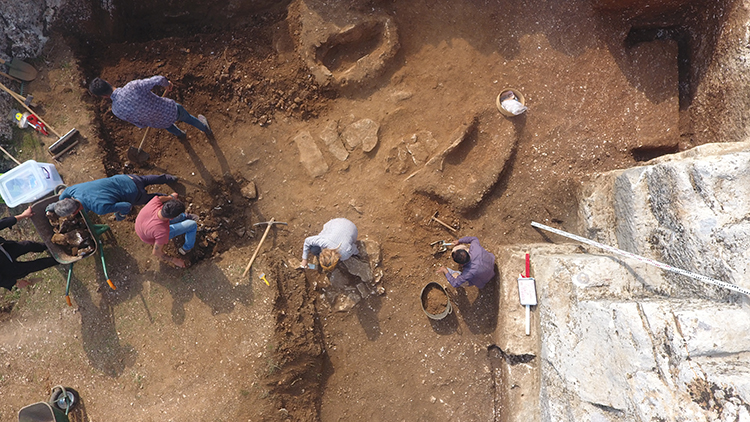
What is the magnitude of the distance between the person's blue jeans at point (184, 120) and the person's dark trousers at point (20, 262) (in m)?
Result: 2.39

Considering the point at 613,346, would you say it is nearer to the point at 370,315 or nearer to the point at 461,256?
the point at 461,256

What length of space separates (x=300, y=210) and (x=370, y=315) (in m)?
1.92

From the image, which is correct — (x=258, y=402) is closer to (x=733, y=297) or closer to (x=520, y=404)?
(x=520, y=404)

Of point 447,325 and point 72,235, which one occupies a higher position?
point 72,235

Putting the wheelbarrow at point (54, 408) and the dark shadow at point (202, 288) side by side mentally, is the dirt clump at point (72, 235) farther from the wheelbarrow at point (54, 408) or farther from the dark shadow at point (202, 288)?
the wheelbarrow at point (54, 408)

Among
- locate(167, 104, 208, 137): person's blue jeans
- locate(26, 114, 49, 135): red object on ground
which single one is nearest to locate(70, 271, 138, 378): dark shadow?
locate(26, 114, 49, 135): red object on ground

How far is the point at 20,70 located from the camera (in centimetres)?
522

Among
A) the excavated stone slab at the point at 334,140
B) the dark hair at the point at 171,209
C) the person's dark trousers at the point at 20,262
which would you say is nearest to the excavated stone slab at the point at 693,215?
the excavated stone slab at the point at 334,140

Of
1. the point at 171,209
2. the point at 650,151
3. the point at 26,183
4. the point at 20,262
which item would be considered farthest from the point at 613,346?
the point at 26,183

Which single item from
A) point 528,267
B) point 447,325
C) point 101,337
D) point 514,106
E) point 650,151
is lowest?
point 101,337

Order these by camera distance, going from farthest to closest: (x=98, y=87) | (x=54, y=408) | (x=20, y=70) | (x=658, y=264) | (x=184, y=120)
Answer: (x=20, y=70) → (x=184, y=120) → (x=54, y=408) → (x=98, y=87) → (x=658, y=264)

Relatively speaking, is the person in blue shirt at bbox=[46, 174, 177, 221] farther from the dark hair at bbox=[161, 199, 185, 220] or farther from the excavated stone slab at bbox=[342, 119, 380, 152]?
the excavated stone slab at bbox=[342, 119, 380, 152]

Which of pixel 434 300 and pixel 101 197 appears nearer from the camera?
pixel 101 197

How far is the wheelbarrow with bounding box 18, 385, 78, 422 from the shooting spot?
180 inches
